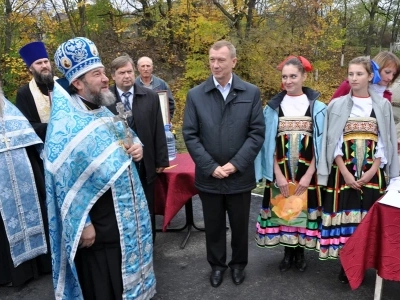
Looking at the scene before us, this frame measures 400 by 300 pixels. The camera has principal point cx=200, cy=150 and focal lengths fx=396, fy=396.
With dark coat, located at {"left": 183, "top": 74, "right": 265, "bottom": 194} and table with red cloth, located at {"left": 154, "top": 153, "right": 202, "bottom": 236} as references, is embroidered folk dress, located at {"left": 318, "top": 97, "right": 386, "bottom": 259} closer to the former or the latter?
dark coat, located at {"left": 183, "top": 74, "right": 265, "bottom": 194}

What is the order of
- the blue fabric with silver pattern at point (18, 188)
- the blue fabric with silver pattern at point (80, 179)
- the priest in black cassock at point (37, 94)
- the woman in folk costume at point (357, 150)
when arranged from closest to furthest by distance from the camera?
the blue fabric with silver pattern at point (80, 179) < the woman in folk costume at point (357, 150) < the blue fabric with silver pattern at point (18, 188) < the priest in black cassock at point (37, 94)

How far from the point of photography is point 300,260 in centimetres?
359

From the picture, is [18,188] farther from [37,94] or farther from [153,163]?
[153,163]

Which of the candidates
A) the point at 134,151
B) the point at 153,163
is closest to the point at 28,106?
the point at 153,163

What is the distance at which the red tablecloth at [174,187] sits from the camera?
12.6 feet

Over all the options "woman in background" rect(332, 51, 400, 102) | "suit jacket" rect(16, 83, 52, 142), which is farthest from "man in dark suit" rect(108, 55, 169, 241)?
"woman in background" rect(332, 51, 400, 102)

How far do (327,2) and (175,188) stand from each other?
13.2 metres

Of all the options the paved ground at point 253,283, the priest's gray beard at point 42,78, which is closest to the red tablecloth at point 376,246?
the paved ground at point 253,283

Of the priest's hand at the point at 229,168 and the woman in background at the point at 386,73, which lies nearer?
the priest's hand at the point at 229,168

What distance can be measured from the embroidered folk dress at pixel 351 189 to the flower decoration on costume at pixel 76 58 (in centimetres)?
193

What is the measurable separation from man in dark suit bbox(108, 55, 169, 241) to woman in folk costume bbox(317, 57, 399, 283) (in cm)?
143

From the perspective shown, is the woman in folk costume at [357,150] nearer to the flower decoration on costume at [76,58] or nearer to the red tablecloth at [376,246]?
the red tablecloth at [376,246]

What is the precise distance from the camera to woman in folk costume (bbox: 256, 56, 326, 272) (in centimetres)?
311

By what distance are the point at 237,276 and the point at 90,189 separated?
5.39 ft
